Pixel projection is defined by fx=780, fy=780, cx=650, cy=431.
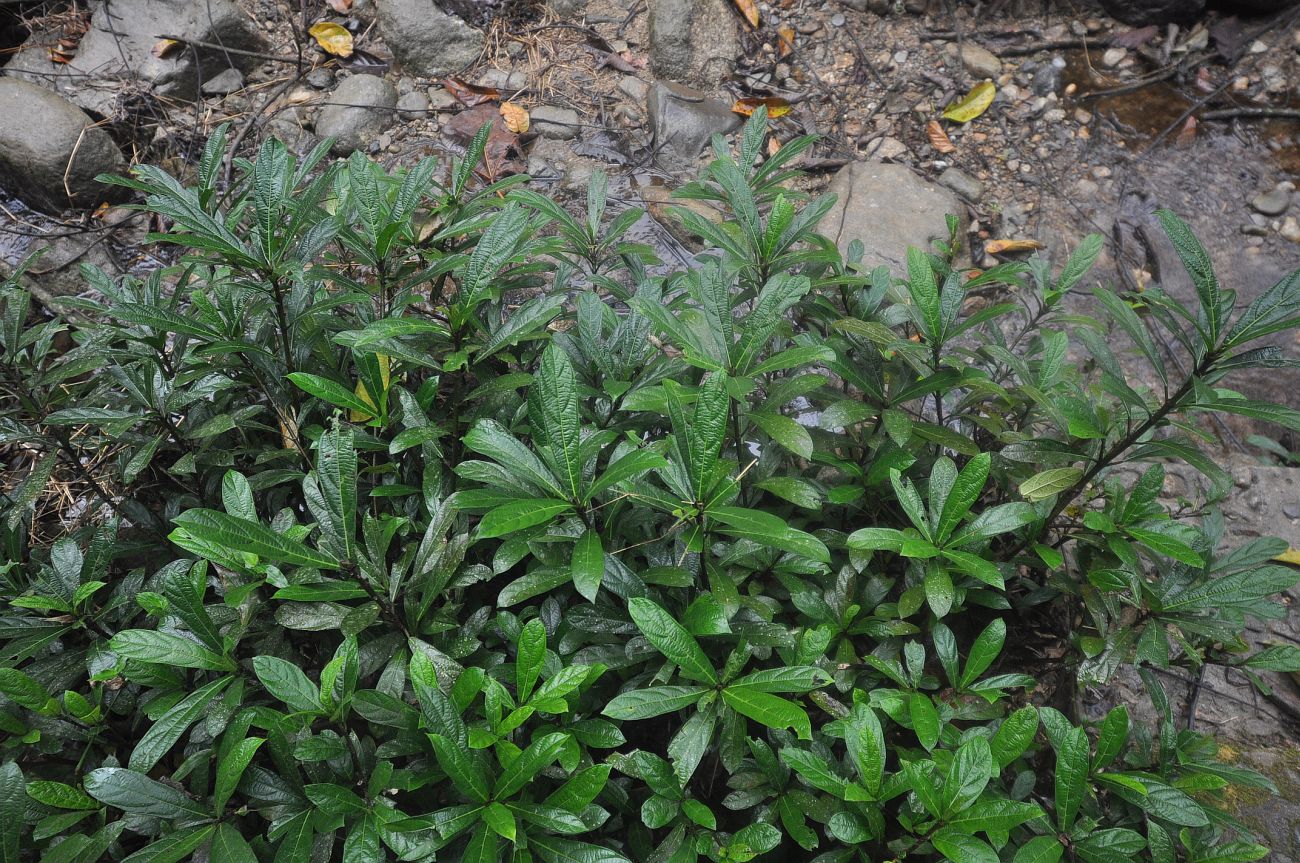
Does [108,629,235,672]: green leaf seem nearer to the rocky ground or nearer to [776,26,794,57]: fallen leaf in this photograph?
the rocky ground

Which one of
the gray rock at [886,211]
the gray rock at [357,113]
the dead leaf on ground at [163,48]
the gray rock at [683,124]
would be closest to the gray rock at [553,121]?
the gray rock at [683,124]

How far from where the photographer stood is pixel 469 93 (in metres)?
4.27

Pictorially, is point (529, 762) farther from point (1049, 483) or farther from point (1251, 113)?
point (1251, 113)

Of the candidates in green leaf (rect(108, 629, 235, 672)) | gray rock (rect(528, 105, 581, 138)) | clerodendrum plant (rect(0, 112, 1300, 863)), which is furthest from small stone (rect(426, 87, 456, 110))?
green leaf (rect(108, 629, 235, 672))

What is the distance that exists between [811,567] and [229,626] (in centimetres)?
124

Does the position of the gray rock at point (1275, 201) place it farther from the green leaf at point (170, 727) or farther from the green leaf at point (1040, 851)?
the green leaf at point (170, 727)

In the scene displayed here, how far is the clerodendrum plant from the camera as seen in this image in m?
1.42

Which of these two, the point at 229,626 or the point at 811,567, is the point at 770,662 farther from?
the point at 229,626

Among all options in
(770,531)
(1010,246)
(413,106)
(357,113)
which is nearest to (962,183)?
(1010,246)

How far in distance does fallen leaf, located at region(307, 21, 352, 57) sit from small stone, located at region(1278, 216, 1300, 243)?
4.97 m

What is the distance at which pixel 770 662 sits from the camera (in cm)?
178

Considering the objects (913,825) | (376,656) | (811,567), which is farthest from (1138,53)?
(376,656)

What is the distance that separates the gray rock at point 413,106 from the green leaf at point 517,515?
3428 millimetres

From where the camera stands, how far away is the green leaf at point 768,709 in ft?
4.35
